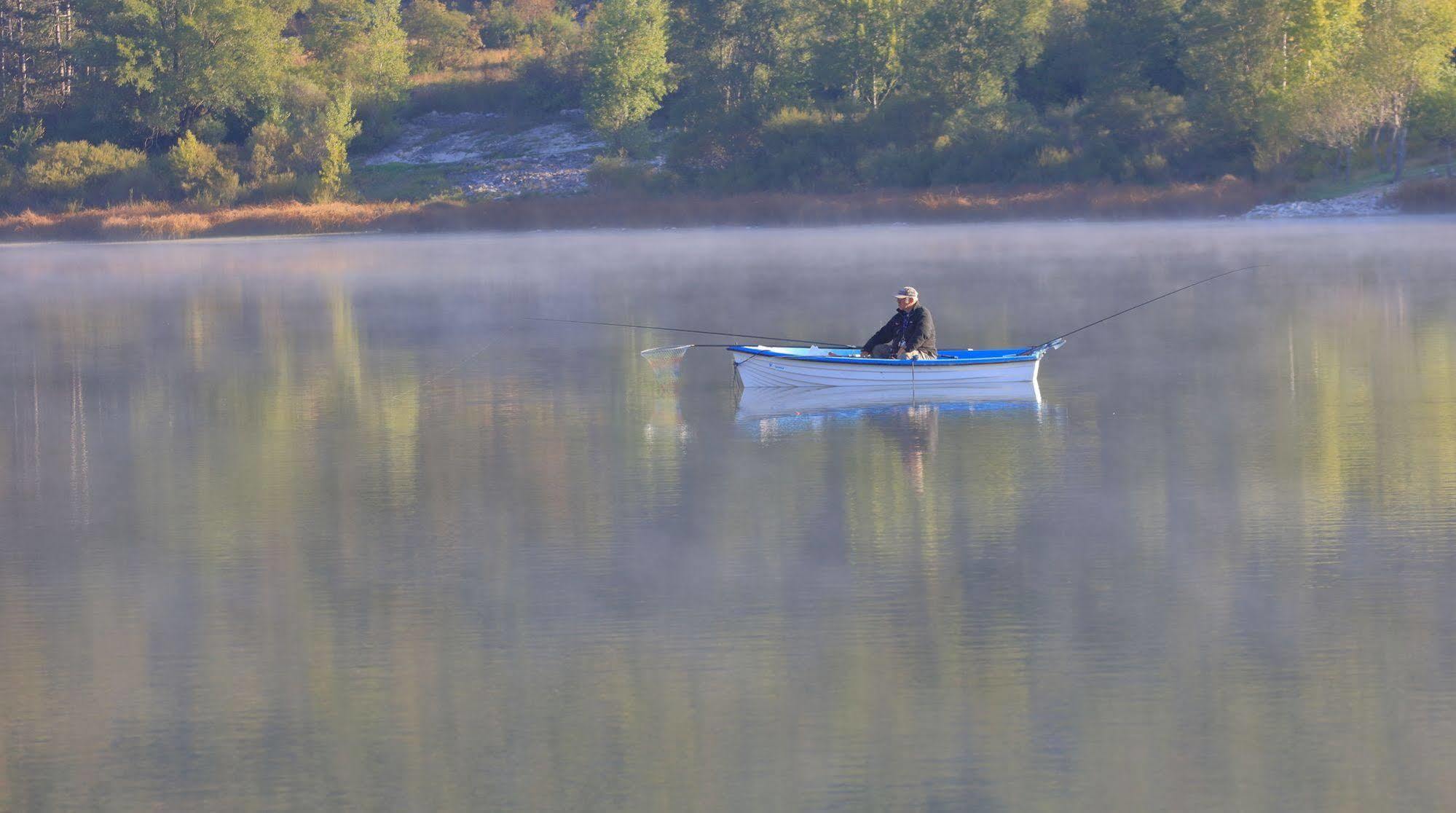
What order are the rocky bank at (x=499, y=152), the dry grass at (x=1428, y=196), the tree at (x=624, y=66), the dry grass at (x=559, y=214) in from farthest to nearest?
the tree at (x=624, y=66)
the rocky bank at (x=499, y=152)
the dry grass at (x=559, y=214)
the dry grass at (x=1428, y=196)

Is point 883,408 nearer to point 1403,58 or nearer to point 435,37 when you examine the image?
point 1403,58

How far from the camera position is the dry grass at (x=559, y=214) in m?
64.8

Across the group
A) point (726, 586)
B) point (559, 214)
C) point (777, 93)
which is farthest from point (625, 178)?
point (726, 586)

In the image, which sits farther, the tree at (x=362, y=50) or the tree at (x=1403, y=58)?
the tree at (x=362, y=50)

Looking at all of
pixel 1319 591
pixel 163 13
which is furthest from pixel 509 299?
pixel 163 13

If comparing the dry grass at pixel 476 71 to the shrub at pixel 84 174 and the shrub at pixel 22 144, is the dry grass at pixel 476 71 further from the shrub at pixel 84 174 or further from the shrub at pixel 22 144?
the shrub at pixel 22 144

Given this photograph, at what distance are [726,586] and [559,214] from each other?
58.9 m

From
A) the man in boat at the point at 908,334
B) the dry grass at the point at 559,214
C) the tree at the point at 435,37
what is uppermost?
the tree at the point at 435,37

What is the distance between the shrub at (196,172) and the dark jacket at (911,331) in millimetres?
56595

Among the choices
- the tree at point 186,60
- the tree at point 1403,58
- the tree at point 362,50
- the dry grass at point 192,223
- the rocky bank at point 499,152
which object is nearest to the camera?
the tree at point 1403,58

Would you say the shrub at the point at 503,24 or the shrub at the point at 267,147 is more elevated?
the shrub at the point at 503,24

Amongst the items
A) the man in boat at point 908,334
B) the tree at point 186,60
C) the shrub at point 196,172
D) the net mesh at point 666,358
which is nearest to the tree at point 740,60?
the tree at point 186,60

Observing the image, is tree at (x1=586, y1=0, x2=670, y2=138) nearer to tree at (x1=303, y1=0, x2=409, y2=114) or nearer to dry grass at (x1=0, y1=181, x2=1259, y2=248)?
dry grass at (x1=0, y1=181, x2=1259, y2=248)

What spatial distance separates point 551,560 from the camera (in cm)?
1073
